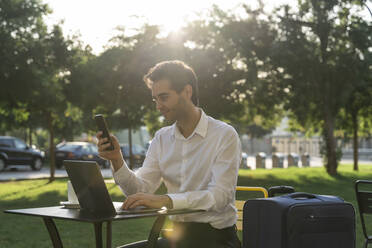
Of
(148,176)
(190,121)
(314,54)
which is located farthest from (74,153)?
(190,121)

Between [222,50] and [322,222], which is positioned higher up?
[222,50]

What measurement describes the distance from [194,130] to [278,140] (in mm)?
101989

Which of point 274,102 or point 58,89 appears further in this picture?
point 274,102

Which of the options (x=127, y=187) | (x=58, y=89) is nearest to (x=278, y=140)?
(x=58, y=89)

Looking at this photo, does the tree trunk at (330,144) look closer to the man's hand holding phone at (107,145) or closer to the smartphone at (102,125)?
the man's hand holding phone at (107,145)

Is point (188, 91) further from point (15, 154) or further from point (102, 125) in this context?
point (15, 154)

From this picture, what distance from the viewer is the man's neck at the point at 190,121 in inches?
153

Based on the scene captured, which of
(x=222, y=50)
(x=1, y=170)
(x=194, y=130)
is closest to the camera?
(x=194, y=130)

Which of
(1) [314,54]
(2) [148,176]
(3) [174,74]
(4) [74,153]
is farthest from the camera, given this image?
(4) [74,153]

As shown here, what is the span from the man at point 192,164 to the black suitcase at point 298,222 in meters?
0.14

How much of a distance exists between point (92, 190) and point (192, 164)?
28.7 inches

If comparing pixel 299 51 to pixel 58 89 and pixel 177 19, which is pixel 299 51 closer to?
pixel 177 19

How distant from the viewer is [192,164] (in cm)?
389

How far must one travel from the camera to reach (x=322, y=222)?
3742mm
